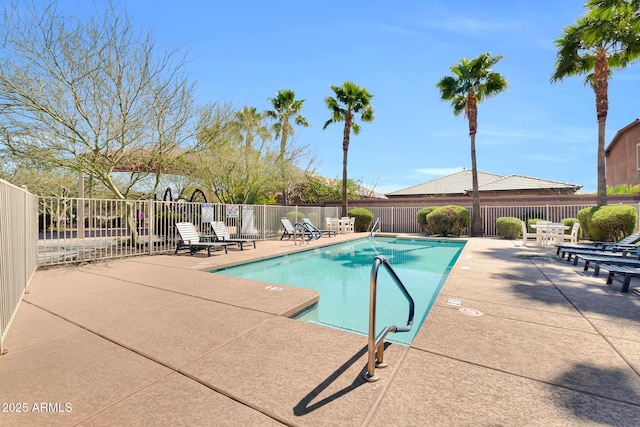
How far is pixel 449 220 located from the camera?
16.0 meters

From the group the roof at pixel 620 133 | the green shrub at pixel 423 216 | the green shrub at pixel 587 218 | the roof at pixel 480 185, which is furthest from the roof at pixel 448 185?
the green shrub at pixel 587 218

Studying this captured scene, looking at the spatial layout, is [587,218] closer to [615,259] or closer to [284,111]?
[615,259]

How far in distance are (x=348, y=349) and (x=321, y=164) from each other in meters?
18.6

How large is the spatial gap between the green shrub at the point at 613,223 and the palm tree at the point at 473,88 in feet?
18.7

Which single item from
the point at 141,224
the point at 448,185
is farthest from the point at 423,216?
the point at 141,224

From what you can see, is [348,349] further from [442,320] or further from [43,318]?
[43,318]

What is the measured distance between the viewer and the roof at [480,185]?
20.0m

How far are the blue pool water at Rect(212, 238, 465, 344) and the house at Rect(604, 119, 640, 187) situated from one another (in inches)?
728

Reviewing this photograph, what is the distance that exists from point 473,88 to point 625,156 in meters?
14.6

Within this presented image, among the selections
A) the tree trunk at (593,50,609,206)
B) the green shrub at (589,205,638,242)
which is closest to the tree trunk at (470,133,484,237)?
the tree trunk at (593,50,609,206)

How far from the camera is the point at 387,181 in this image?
110 feet

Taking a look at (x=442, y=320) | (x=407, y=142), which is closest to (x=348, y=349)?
(x=442, y=320)

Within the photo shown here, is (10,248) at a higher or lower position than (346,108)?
lower

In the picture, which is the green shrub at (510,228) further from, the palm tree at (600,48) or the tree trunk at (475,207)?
the palm tree at (600,48)
